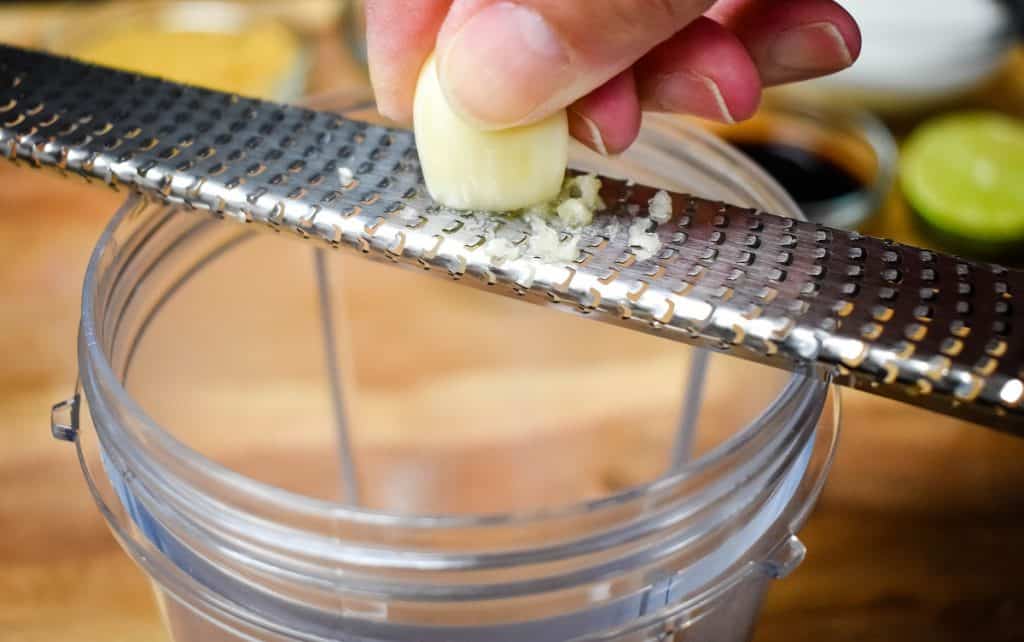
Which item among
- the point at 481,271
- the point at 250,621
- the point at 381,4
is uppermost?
the point at 381,4

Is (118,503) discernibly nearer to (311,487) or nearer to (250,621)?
(250,621)

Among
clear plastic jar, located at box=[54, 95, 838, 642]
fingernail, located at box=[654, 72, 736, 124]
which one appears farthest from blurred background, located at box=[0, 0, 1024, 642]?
fingernail, located at box=[654, 72, 736, 124]

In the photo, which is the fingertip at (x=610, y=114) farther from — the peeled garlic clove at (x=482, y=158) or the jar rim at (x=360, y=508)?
the jar rim at (x=360, y=508)

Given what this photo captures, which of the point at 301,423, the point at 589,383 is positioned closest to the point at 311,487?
the point at 301,423

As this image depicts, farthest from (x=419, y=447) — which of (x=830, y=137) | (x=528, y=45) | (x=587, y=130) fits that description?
(x=830, y=137)

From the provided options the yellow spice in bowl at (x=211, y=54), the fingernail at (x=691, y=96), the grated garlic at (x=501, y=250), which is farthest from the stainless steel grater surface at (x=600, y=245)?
the yellow spice in bowl at (x=211, y=54)

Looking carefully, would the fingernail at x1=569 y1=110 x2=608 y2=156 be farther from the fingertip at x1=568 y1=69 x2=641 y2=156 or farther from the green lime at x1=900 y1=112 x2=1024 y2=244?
the green lime at x1=900 y1=112 x2=1024 y2=244
